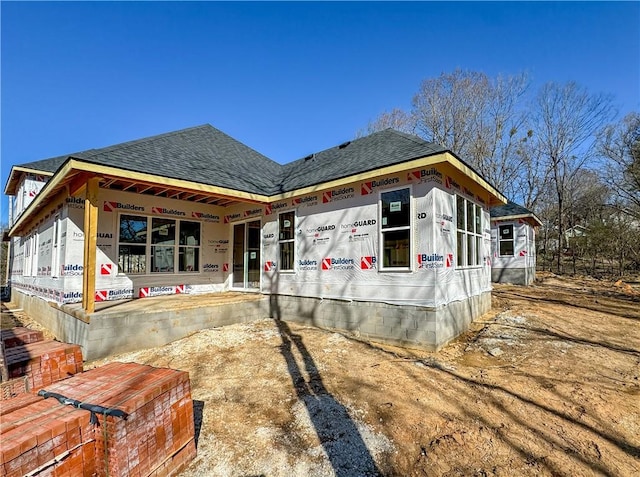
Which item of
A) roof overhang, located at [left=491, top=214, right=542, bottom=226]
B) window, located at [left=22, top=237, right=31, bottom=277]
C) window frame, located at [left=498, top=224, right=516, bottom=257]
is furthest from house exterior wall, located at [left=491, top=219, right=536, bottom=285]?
window, located at [left=22, top=237, right=31, bottom=277]

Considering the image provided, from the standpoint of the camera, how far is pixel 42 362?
3248 millimetres

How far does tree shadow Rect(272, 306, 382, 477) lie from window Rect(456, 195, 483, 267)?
4.19 meters

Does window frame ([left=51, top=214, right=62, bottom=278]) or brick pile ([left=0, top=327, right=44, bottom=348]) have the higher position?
window frame ([left=51, top=214, right=62, bottom=278])

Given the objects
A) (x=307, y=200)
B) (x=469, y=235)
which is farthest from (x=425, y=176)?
(x=307, y=200)

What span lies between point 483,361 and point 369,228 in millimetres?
3187

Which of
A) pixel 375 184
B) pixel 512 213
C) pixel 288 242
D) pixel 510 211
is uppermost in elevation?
pixel 510 211

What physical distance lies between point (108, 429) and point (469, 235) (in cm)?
768

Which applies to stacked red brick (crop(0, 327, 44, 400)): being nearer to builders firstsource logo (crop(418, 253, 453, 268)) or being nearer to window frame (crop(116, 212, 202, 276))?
window frame (crop(116, 212, 202, 276))

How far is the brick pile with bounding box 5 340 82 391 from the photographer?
308 centimetres

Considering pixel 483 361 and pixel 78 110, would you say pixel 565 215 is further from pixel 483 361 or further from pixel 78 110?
pixel 78 110

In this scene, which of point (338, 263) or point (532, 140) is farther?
point (532, 140)

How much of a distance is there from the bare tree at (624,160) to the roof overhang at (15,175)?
89.2 feet

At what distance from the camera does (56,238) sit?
795cm

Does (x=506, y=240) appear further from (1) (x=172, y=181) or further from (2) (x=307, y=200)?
(1) (x=172, y=181)
